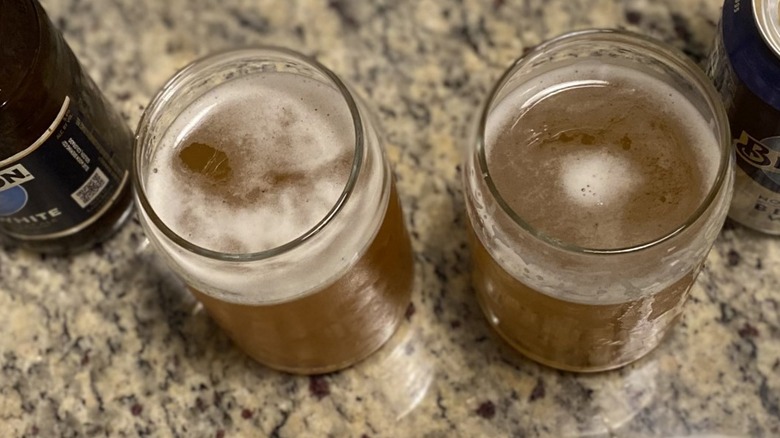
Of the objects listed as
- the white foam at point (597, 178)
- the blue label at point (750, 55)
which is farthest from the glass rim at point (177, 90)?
the blue label at point (750, 55)

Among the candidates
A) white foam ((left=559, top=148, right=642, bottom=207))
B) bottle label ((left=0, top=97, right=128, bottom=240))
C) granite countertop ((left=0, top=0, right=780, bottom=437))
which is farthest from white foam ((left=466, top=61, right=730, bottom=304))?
bottle label ((left=0, top=97, right=128, bottom=240))

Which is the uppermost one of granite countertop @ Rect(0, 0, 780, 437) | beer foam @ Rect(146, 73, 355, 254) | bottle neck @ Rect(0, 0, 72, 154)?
bottle neck @ Rect(0, 0, 72, 154)

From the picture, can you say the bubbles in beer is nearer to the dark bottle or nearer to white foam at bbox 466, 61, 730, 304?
white foam at bbox 466, 61, 730, 304

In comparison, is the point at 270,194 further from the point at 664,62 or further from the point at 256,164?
the point at 664,62

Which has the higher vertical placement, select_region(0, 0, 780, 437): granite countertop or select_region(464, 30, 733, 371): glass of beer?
select_region(464, 30, 733, 371): glass of beer

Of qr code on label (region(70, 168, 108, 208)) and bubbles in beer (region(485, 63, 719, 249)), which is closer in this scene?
bubbles in beer (region(485, 63, 719, 249))
